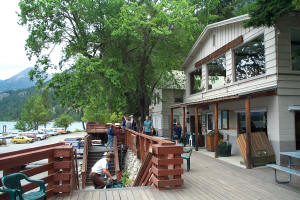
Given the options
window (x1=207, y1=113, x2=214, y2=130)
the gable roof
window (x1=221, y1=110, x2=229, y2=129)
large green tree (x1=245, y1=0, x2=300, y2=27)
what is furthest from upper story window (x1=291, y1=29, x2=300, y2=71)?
window (x1=207, y1=113, x2=214, y2=130)

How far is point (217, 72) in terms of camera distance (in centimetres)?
1397

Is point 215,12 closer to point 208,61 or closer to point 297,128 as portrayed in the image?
point 208,61

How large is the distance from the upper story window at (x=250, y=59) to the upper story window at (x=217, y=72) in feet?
3.86

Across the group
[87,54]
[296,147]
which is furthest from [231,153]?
[87,54]

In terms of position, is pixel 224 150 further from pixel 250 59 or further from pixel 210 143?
pixel 250 59

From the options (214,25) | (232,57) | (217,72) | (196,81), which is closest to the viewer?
(232,57)

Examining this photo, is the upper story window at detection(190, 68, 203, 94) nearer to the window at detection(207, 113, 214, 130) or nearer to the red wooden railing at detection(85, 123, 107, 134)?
the window at detection(207, 113, 214, 130)

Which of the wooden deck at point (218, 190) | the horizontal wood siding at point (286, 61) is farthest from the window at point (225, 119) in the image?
the wooden deck at point (218, 190)

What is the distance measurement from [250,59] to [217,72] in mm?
2952

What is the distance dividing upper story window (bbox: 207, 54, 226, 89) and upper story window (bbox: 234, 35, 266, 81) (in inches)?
46.4

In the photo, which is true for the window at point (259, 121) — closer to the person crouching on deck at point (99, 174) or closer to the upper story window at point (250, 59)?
the upper story window at point (250, 59)

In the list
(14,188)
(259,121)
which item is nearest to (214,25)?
(259,121)

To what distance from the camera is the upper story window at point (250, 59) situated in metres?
10.3

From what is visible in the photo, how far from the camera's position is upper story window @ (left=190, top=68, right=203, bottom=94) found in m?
16.5
